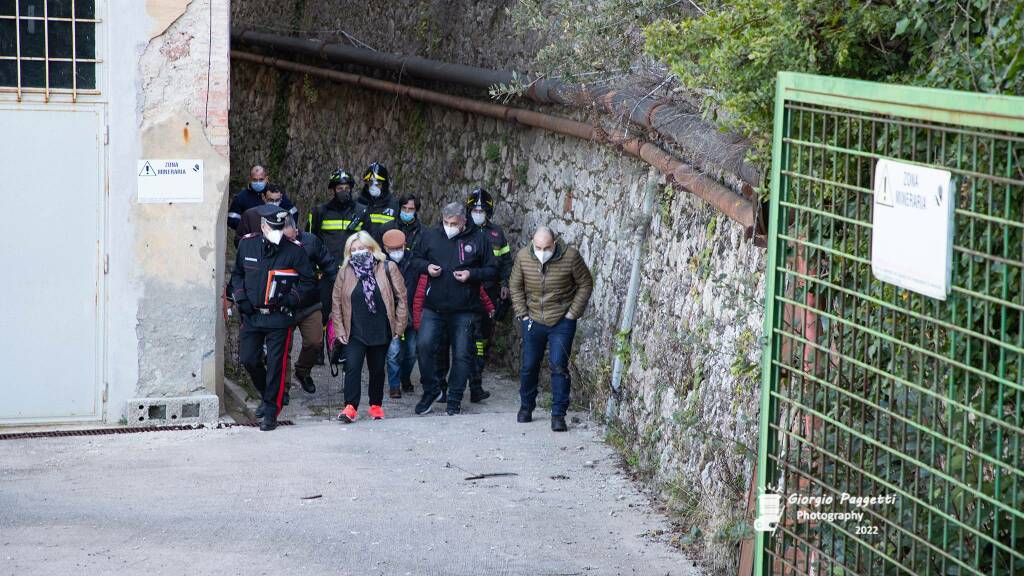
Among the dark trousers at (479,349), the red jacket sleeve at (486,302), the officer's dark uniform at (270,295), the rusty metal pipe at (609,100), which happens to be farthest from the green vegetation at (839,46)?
the dark trousers at (479,349)

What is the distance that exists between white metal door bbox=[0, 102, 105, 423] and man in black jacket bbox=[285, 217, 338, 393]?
63.8 inches

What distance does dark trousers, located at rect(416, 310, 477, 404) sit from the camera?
430 inches

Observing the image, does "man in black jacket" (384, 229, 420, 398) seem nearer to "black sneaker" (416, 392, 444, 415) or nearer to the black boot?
"black sneaker" (416, 392, 444, 415)

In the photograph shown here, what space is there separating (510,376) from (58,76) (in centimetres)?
570

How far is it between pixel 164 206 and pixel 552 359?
3.30m

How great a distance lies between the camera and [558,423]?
10.0 metres

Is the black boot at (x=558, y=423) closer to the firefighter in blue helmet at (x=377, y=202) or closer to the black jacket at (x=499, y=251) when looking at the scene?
the black jacket at (x=499, y=251)

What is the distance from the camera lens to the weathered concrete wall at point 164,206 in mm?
9250

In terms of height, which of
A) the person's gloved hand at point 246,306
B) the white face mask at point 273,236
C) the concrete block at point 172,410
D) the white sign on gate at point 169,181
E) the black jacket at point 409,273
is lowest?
the concrete block at point 172,410

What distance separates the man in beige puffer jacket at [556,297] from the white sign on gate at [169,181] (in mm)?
2701

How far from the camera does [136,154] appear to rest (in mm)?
9281

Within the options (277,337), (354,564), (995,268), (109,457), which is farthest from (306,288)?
(995,268)

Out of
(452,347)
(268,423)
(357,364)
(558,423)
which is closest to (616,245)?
(558,423)

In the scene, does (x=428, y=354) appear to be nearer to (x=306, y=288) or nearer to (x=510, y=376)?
(x=306, y=288)
